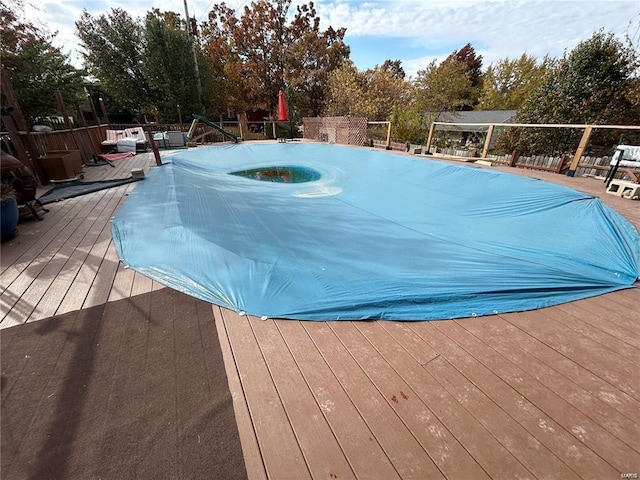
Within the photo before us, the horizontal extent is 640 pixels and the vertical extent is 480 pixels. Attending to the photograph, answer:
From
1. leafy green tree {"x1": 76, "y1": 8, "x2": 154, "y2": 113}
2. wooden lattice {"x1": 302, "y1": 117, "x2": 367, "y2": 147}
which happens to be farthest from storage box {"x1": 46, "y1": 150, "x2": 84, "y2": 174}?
leafy green tree {"x1": 76, "y1": 8, "x2": 154, "y2": 113}

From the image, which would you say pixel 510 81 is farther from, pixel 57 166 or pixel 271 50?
pixel 57 166

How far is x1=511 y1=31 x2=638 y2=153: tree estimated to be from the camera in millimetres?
5898

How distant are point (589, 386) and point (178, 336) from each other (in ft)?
7.59

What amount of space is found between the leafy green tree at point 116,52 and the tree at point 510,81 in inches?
871

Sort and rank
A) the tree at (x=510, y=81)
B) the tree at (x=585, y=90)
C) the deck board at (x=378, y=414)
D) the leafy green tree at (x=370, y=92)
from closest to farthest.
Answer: the deck board at (x=378, y=414) < the tree at (x=585, y=90) < the leafy green tree at (x=370, y=92) < the tree at (x=510, y=81)

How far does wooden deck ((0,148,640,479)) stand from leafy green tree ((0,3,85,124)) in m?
9.74

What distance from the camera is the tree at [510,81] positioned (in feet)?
54.1

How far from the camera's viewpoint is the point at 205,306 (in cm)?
190

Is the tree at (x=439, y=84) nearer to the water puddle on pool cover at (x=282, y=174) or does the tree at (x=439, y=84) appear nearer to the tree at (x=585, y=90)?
the tree at (x=585, y=90)

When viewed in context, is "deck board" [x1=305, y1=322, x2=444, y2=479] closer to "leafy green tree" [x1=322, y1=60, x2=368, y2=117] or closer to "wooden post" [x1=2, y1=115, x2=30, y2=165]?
"wooden post" [x1=2, y1=115, x2=30, y2=165]

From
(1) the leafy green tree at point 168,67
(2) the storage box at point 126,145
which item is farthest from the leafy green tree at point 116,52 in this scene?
(2) the storage box at point 126,145

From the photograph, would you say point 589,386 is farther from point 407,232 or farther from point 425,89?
A: point 425,89

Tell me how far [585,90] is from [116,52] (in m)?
19.8

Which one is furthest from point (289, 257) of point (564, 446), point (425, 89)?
point (425, 89)
